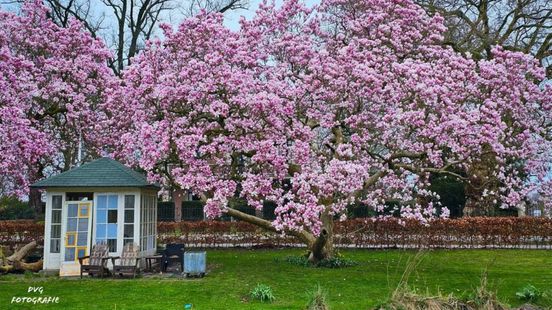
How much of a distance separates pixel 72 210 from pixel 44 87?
5.01 metres

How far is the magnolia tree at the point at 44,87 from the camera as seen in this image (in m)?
15.1

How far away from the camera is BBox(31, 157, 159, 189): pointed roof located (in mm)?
13656

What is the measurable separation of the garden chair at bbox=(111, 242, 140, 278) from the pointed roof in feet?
5.13

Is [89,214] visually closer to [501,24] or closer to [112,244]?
[112,244]

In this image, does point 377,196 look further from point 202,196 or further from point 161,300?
point 161,300

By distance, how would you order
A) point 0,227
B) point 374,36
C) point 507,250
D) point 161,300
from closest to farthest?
1. point 161,300
2. point 374,36
3. point 507,250
4. point 0,227

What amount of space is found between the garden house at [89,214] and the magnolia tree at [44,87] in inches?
74.7

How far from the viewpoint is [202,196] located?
539 inches

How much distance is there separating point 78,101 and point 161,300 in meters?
9.30

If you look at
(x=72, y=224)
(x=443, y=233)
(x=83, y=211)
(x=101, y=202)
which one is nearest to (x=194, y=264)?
(x=101, y=202)

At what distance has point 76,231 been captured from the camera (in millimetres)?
13867

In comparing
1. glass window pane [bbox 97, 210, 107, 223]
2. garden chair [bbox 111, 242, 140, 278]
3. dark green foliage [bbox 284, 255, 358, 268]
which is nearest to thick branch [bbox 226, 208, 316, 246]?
dark green foliage [bbox 284, 255, 358, 268]

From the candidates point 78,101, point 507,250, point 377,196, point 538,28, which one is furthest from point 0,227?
point 538,28

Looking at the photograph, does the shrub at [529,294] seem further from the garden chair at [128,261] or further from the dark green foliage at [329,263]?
the garden chair at [128,261]
